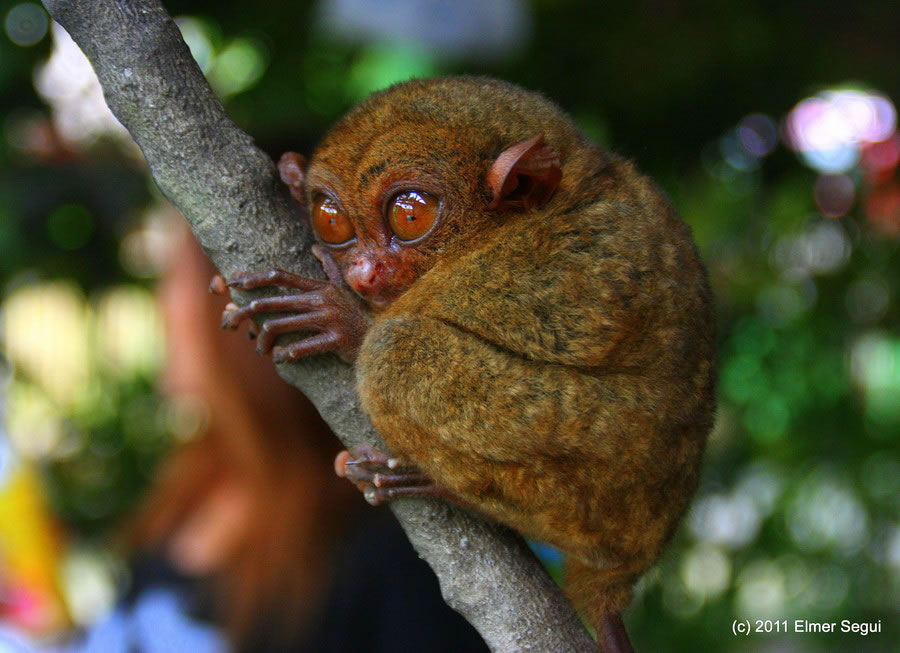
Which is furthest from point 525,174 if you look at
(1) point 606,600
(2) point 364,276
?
(1) point 606,600

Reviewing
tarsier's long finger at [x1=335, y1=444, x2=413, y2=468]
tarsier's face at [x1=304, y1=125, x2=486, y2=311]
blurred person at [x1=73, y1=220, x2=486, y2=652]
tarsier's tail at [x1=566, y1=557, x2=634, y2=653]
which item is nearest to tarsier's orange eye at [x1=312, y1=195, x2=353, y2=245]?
tarsier's face at [x1=304, y1=125, x2=486, y2=311]

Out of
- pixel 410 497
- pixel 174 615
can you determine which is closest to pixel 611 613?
pixel 410 497

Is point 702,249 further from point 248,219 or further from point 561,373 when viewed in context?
point 248,219

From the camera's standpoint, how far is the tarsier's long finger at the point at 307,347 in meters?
1.39

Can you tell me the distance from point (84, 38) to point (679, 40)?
124 inches

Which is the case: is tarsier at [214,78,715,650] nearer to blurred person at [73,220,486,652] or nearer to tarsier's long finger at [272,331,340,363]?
tarsier's long finger at [272,331,340,363]

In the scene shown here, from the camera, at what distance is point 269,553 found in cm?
277

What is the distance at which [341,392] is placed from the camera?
144 centimetres

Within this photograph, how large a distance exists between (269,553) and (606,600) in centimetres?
149

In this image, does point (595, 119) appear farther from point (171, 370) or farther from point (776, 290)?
point (171, 370)

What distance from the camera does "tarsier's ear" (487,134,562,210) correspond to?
56.2 inches

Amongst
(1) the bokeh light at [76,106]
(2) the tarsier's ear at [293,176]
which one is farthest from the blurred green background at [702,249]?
(2) the tarsier's ear at [293,176]

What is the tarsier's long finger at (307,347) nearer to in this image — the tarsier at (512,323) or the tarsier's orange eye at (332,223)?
the tarsier at (512,323)

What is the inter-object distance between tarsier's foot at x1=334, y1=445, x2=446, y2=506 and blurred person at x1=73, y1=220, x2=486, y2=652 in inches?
54.5
